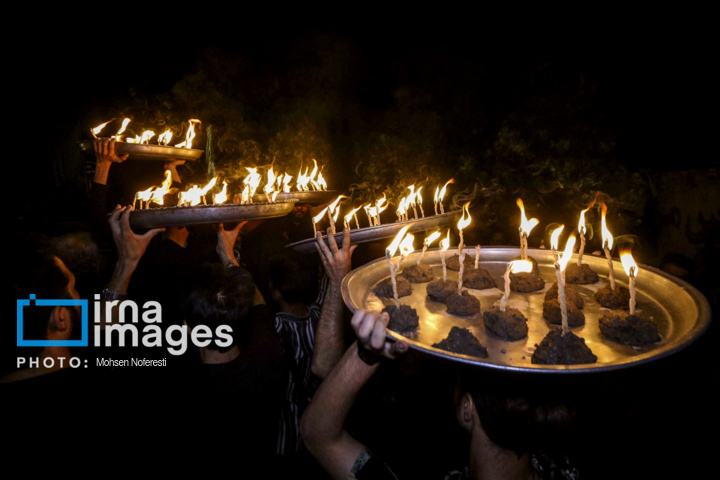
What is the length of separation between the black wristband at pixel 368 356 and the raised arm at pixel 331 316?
1227 millimetres

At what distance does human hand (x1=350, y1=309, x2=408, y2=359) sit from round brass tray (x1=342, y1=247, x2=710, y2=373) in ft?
0.29

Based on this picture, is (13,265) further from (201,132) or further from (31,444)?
(201,132)

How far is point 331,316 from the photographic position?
3.36 meters

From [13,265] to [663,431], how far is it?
9.16 metres

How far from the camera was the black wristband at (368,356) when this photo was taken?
204cm

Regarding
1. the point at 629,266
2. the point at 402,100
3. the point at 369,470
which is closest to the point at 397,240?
the point at 369,470

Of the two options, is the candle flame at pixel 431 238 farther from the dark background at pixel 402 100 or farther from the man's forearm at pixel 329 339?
the dark background at pixel 402 100

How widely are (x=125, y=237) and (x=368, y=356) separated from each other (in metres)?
3.26

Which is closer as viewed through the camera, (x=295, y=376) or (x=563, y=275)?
(x=563, y=275)

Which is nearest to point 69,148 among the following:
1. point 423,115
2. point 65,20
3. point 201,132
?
point 65,20

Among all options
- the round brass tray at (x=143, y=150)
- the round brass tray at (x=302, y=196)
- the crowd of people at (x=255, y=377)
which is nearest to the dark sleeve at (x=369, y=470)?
the crowd of people at (x=255, y=377)

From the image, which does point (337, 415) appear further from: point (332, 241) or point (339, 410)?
point (332, 241)

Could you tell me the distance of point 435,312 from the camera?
3258 millimetres

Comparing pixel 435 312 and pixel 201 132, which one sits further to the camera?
pixel 201 132
